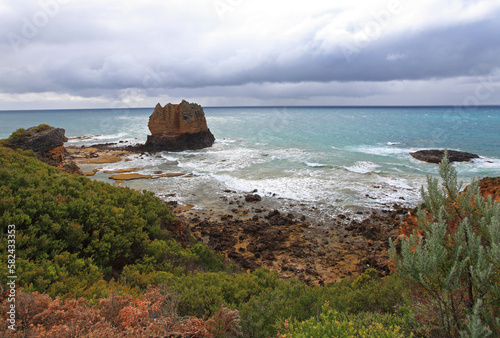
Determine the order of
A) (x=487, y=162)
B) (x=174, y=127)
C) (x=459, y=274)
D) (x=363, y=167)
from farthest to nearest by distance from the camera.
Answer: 1. (x=174, y=127)
2. (x=487, y=162)
3. (x=363, y=167)
4. (x=459, y=274)

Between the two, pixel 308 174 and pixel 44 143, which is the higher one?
pixel 44 143

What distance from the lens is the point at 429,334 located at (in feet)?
12.4

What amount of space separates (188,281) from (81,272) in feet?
8.37

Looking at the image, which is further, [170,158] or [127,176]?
[170,158]

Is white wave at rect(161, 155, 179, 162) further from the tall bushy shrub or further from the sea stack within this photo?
the tall bushy shrub

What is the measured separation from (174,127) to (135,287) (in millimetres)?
45169

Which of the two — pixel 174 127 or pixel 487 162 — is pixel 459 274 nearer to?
pixel 487 162

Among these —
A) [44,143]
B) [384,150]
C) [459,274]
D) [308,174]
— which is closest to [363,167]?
[308,174]

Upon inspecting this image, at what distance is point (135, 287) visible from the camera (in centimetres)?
651

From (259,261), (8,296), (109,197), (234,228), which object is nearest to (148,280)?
(8,296)

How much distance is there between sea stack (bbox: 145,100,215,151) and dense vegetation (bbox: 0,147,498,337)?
37293 mm

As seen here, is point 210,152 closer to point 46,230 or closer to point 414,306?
point 46,230

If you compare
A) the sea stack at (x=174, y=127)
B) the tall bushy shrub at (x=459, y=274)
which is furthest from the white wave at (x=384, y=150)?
the tall bushy shrub at (x=459, y=274)

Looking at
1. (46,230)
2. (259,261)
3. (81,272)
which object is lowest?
(259,261)
